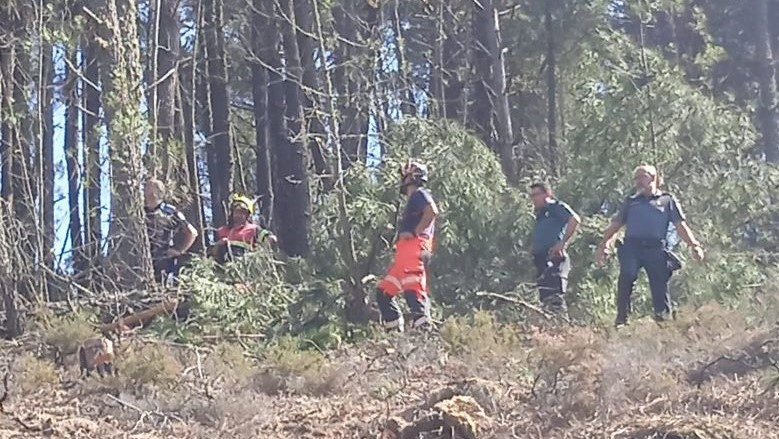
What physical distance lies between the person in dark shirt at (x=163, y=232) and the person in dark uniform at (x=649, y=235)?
4.19 meters

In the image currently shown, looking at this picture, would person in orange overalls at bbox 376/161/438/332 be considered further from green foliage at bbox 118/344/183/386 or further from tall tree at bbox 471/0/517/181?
tall tree at bbox 471/0/517/181

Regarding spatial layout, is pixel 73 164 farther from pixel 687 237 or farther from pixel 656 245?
pixel 687 237

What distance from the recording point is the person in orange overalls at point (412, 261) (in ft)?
34.6

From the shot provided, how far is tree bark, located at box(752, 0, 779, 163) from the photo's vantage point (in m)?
23.8

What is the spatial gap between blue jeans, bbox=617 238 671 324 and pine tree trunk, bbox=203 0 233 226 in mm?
13536

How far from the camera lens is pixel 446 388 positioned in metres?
7.55

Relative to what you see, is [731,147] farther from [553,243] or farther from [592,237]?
[553,243]

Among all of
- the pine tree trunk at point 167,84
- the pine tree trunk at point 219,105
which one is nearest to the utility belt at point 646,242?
the pine tree trunk at point 167,84

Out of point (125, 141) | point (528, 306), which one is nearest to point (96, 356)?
point (528, 306)

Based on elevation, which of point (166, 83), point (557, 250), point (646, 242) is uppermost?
point (166, 83)

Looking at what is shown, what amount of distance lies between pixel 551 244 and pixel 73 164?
886cm

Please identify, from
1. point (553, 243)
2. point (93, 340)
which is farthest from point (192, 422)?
point (553, 243)

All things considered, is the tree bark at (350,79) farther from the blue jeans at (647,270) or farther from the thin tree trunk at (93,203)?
the blue jeans at (647,270)

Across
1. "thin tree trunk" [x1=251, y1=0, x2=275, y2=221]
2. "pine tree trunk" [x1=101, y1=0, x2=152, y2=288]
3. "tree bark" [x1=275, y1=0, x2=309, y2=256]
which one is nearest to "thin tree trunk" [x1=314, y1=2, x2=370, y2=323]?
"pine tree trunk" [x1=101, y1=0, x2=152, y2=288]
